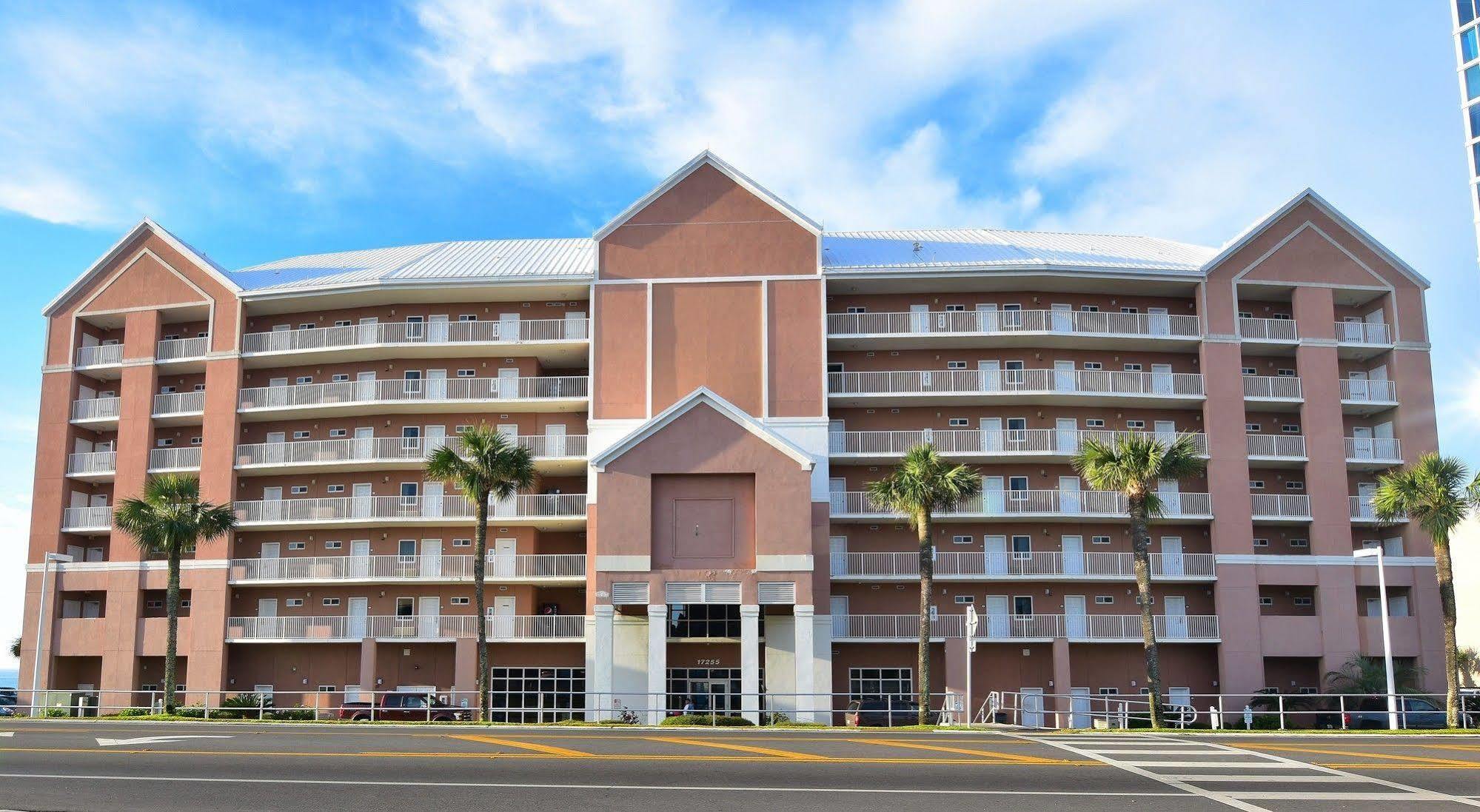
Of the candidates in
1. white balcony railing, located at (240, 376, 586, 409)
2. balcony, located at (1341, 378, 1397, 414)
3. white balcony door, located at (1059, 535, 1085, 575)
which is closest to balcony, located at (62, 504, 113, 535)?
white balcony railing, located at (240, 376, 586, 409)

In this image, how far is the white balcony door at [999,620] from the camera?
47062 mm

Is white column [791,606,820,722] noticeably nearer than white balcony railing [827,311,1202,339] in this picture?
Yes

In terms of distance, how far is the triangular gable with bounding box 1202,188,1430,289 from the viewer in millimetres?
49281

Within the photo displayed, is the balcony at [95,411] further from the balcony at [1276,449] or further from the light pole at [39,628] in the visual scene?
the balcony at [1276,449]

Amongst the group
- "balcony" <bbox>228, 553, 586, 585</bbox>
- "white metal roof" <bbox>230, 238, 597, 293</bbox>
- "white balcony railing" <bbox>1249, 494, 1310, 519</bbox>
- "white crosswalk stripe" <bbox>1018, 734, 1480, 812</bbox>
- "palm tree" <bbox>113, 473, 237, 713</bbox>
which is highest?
"white metal roof" <bbox>230, 238, 597, 293</bbox>

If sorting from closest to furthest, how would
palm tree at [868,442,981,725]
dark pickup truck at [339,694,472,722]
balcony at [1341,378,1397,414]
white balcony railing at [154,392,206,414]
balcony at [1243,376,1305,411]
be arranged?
palm tree at [868,442,981,725]
dark pickup truck at [339,694,472,722]
balcony at [1243,376,1305,411]
balcony at [1341,378,1397,414]
white balcony railing at [154,392,206,414]

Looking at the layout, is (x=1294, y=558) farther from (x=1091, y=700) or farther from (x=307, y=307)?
(x=307, y=307)

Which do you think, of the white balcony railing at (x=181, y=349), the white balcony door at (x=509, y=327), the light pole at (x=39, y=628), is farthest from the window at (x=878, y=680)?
the light pole at (x=39, y=628)

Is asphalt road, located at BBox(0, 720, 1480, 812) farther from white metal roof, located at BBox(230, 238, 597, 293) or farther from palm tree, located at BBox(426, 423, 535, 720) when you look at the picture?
white metal roof, located at BBox(230, 238, 597, 293)

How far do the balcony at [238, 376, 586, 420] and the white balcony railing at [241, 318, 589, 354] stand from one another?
1616 millimetres

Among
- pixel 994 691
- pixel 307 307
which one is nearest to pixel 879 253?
pixel 994 691

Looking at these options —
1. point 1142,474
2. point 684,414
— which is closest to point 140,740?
point 684,414

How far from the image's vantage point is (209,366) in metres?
51.7

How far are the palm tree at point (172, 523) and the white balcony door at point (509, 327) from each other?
41.4 feet
